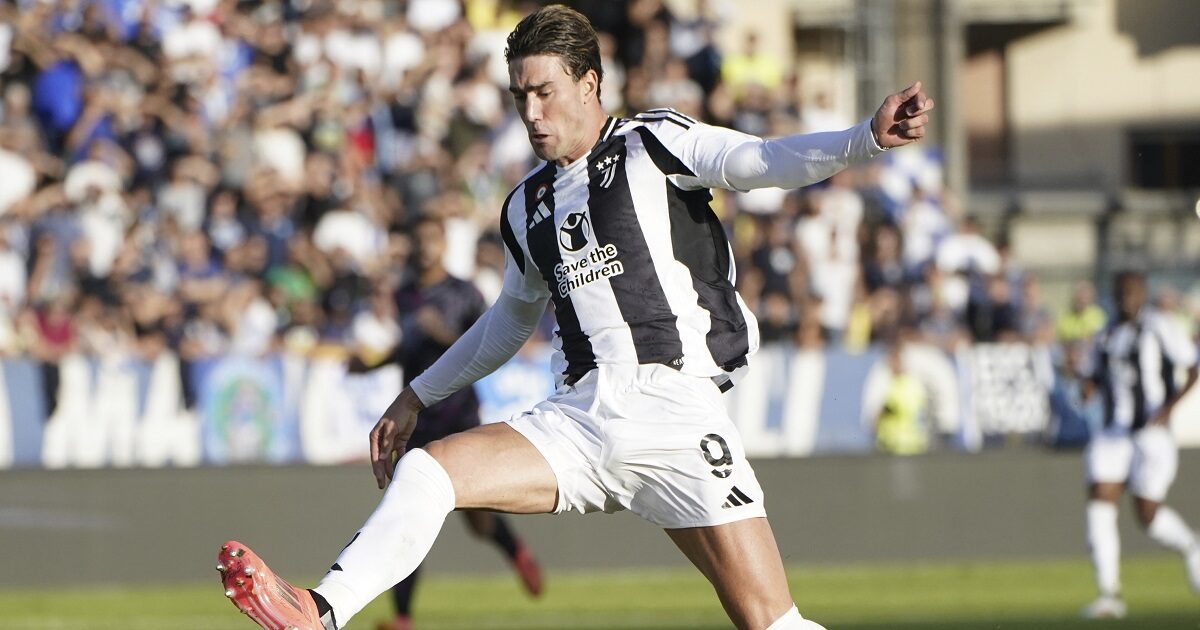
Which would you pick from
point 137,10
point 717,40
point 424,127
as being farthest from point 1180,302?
point 137,10

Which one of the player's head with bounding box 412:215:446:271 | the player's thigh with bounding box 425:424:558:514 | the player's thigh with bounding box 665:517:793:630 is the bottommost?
the player's thigh with bounding box 665:517:793:630

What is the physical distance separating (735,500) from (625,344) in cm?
59

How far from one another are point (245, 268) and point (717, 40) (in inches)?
244

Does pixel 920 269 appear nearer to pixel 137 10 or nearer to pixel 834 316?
pixel 834 316

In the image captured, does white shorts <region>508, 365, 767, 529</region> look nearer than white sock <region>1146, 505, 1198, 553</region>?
Yes

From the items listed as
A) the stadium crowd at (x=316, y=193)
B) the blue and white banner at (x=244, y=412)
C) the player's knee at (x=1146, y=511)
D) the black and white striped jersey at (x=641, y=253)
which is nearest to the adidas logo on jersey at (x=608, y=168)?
the black and white striped jersey at (x=641, y=253)

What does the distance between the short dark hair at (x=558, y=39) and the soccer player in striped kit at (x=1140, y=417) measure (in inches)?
347

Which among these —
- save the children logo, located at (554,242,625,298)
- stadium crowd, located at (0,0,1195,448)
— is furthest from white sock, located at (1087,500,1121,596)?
save the children logo, located at (554,242,625,298)

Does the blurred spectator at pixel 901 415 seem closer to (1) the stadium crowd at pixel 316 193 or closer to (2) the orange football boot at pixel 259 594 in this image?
(1) the stadium crowd at pixel 316 193

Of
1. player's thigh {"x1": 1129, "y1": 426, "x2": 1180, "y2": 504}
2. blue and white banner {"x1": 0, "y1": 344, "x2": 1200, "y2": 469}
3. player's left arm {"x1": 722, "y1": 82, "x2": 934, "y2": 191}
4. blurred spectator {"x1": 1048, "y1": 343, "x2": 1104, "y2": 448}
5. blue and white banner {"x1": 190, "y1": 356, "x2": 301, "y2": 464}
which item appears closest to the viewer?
player's left arm {"x1": 722, "y1": 82, "x2": 934, "y2": 191}

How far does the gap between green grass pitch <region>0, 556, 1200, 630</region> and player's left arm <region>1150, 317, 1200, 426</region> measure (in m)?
1.35

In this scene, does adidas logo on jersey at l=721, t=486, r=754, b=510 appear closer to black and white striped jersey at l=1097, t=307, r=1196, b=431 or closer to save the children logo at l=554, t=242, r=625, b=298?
save the children logo at l=554, t=242, r=625, b=298

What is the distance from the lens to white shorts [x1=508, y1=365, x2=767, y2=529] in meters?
5.64

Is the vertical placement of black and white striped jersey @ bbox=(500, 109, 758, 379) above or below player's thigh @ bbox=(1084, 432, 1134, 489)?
above
